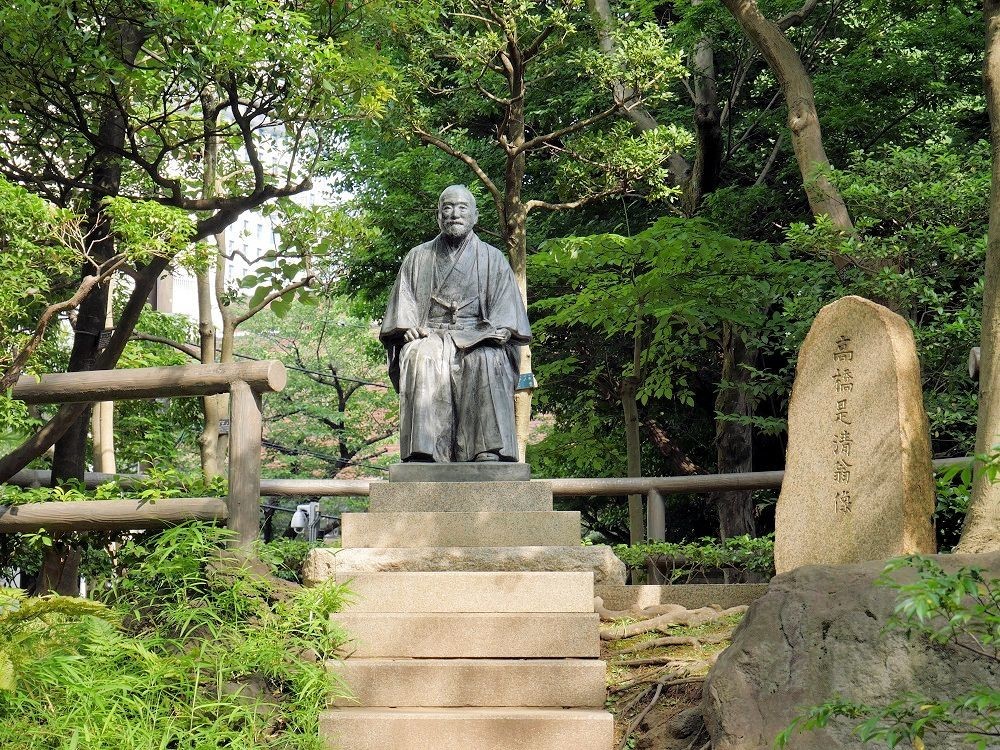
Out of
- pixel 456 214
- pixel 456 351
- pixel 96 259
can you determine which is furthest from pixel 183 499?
pixel 96 259

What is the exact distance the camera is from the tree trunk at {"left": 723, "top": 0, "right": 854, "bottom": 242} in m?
9.66

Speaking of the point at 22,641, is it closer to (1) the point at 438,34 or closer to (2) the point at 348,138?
(1) the point at 438,34

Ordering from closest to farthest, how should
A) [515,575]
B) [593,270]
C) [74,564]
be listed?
[515,575], [74,564], [593,270]

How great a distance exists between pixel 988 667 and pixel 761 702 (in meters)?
0.99

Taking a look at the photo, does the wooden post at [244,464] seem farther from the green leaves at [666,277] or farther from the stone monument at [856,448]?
the green leaves at [666,277]

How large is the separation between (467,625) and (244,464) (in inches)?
59.9

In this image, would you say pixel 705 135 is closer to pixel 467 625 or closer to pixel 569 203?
pixel 569 203

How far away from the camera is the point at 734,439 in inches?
531

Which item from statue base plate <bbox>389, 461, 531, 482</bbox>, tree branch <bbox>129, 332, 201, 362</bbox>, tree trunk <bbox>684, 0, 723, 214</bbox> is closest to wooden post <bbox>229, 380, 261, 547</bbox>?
statue base plate <bbox>389, 461, 531, 482</bbox>

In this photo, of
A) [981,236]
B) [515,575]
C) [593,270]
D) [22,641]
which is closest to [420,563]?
[515,575]

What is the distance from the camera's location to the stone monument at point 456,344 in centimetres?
710

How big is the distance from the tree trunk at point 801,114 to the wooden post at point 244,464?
5.60 meters

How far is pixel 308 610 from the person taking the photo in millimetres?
5801

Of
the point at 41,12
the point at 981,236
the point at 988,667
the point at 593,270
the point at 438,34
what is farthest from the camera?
the point at 593,270
